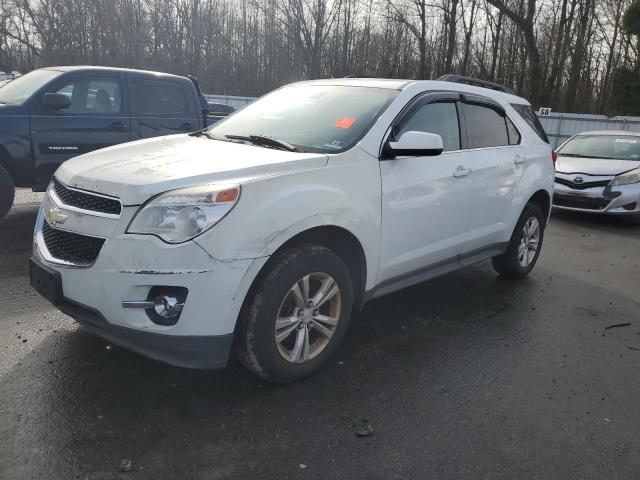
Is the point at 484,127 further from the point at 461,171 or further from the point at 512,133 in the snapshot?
the point at 461,171

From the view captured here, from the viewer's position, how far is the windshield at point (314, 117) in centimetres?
354

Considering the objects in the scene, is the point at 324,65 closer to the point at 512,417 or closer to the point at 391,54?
the point at 391,54

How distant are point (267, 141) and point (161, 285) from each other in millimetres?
1335

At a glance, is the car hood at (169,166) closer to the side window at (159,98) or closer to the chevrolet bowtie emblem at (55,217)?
the chevrolet bowtie emblem at (55,217)

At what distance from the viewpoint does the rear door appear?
175 inches

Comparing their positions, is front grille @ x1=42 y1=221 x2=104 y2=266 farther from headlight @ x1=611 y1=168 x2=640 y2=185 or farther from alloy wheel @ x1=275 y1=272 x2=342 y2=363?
headlight @ x1=611 y1=168 x2=640 y2=185

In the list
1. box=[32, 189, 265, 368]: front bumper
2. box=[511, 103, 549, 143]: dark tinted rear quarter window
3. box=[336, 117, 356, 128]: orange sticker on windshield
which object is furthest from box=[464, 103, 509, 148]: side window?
box=[32, 189, 265, 368]: front bumper

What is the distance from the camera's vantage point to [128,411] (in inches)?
110

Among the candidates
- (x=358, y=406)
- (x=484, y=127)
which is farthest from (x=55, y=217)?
(x=484, y=127)

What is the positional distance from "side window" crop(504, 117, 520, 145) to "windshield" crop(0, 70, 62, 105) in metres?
5.34

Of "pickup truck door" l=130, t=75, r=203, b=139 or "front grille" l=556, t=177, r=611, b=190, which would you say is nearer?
"pickup truck door" l=130, t=75, r=203, b=139

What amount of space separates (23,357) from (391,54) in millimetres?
28513

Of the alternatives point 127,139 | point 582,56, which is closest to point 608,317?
point 127,139

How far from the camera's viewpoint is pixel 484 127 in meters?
4.68
